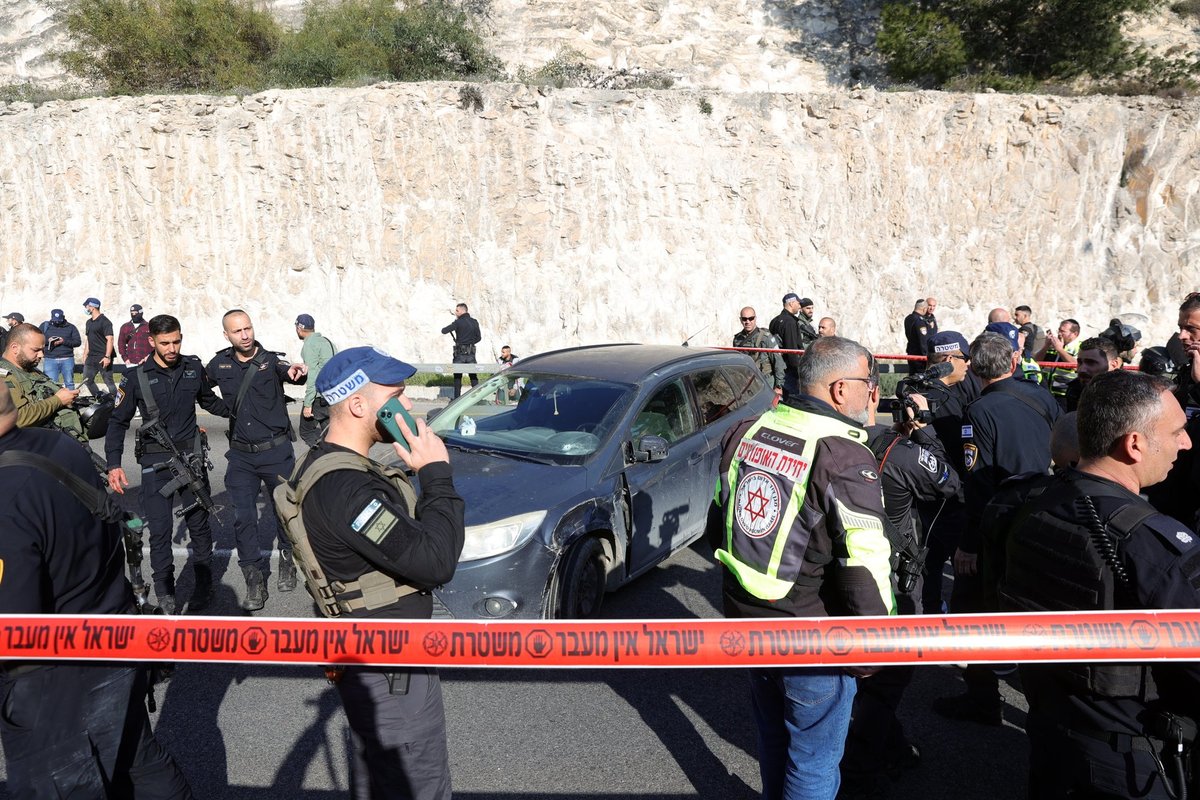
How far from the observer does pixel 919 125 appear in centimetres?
2225

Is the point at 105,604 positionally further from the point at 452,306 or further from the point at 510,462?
the point at 452,306

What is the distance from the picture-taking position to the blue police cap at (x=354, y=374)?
2357 mm

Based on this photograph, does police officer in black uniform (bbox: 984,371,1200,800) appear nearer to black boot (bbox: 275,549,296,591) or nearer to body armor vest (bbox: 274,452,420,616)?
body armor vest (bbox: 274,452,420,616)

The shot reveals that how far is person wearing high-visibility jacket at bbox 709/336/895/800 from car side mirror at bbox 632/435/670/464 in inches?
81.2

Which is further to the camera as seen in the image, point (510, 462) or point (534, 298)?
point (534, 298)

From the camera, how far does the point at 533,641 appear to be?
7.88 feet

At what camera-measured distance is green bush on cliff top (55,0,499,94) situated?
27.3 meters

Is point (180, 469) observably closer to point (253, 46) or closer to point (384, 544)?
point (384, 544)

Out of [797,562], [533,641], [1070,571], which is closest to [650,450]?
[797,562]

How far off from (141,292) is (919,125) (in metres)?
23.3

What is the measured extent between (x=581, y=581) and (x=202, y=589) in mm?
2700

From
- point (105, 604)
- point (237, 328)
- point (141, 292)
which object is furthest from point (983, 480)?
point (141, 292)

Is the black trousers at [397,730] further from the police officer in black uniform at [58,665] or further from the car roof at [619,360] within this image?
the car roof at [619,360]

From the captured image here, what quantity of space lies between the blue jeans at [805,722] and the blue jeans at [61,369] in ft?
Result: 47.1
